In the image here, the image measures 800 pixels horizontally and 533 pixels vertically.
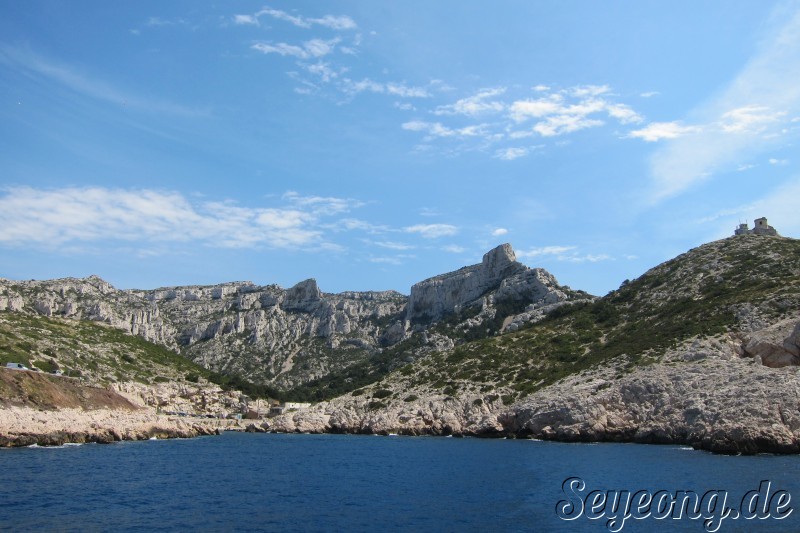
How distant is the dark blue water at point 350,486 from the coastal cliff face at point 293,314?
3059 inches

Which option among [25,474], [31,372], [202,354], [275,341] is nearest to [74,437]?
[31,372]

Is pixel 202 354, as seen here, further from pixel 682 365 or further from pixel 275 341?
pixel 682 365

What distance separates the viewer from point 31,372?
6197cm

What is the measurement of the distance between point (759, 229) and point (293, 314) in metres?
120

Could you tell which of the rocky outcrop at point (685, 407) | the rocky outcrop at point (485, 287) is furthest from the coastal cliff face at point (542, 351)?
the rocky outcrop at point (485, 287)

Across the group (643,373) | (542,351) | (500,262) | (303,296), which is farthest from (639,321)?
(303,296)

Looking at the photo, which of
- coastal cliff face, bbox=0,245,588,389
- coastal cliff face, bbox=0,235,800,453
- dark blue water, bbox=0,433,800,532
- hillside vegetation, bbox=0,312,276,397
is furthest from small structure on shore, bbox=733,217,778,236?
hillside vegetation, bbox=0,312,276,397

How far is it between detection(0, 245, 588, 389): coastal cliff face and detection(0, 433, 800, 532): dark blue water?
7769 centimetres

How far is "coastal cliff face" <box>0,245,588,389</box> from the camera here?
12798 cm

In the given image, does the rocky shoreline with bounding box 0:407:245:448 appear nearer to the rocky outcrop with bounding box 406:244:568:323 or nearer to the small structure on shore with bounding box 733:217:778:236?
the rocky outcrop with bounding box 406:244:568:323

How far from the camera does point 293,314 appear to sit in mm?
172750

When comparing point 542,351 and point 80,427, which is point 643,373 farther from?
point 80,427

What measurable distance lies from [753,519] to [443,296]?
134 m

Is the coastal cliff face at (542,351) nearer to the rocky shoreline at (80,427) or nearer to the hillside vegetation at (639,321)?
the hillside vegetation at (639,321)
